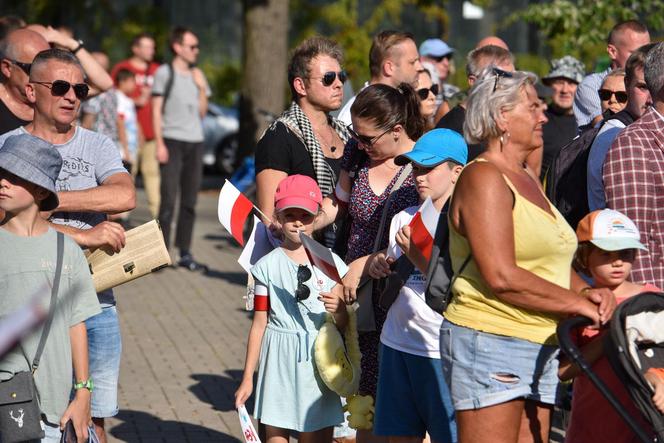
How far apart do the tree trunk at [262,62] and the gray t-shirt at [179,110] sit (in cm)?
480

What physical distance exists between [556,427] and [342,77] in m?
2.57

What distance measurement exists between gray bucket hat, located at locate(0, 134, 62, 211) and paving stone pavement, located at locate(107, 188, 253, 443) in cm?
258

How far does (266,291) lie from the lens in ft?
18.1

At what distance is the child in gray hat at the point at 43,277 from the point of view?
4574 mm

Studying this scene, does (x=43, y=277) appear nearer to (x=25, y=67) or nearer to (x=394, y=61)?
(x=25, y=67)

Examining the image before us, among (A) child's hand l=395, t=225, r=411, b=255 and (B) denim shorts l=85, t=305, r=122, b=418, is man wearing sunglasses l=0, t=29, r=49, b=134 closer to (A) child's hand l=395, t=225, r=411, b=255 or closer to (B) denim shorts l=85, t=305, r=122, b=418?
(B) denim shorts l=85, t=305, r=122, b=418

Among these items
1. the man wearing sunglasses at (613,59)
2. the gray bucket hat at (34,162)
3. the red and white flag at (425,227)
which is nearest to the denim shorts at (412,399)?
the red and white flag at (425,227)

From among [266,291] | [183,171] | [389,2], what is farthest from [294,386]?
[389,2]

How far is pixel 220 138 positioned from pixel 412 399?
61.8ft

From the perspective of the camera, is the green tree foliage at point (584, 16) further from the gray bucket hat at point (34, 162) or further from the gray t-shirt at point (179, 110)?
the gray bucket hat at point (34, 162)

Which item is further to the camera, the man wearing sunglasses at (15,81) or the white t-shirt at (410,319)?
the man wearing sunglasses at (15,81)

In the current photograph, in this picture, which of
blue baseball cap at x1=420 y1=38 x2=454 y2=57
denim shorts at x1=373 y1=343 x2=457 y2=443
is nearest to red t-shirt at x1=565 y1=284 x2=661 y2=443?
denim shorts at x1=373 y1=343 x2=457 y2=443

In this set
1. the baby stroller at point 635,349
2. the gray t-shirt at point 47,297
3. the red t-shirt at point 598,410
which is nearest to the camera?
the baby stroller at point 635,349

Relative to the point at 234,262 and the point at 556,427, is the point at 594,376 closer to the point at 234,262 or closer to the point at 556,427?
the point at 556,427
